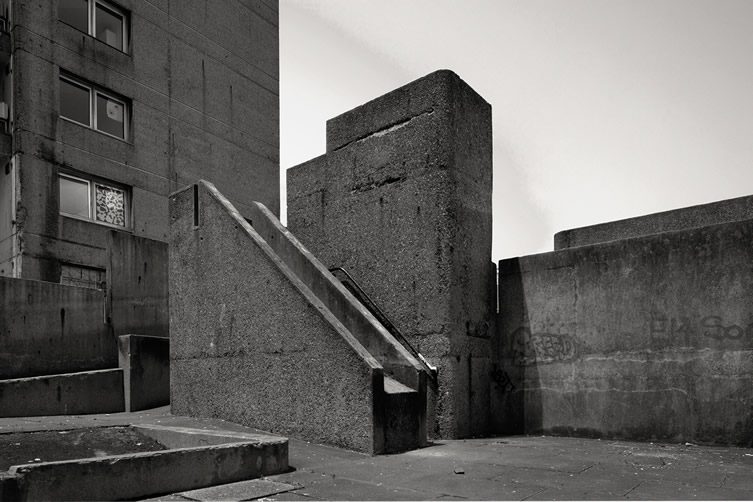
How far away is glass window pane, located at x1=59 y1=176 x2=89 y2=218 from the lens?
1806 centimetres

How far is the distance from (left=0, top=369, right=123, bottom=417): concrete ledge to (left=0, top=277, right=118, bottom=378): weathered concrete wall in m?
0.99

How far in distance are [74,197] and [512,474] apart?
16.8 meters

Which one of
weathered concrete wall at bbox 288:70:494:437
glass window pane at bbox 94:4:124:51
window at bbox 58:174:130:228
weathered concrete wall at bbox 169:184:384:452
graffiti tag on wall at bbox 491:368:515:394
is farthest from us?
glass window pane at bbox 94:4:124:51

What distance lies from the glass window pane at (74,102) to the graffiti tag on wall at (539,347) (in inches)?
609

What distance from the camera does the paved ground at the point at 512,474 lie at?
4.60m

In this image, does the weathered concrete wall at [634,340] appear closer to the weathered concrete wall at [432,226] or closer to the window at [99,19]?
the weathered concrete wall at [432,226]

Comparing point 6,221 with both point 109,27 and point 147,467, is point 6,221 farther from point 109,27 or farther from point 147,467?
point 147,467

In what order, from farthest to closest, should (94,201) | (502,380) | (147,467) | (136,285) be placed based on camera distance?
(94,201) → (136,285) → (502,380) → (147,467)

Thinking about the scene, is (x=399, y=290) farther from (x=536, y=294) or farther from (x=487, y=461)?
(x=487, y=461)

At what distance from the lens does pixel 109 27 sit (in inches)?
794

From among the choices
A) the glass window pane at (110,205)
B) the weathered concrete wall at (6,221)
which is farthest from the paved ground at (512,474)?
the glass window pane at (110,205)

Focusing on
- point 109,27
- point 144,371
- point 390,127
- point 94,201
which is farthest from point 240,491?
point 109,27

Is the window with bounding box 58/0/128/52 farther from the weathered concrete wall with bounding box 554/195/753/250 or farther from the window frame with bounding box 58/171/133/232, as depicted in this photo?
the weathered concrete wall with bounding box 554/195/753/250

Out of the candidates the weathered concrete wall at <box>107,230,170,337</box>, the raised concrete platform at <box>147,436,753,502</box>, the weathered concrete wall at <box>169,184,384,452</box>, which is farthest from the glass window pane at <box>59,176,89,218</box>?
the raised concrete platform at <box>147,436,753,502</box>
